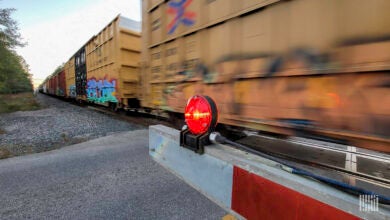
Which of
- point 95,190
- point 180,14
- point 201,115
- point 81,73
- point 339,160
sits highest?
point 81,73

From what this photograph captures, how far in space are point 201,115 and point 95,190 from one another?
82.7 inches

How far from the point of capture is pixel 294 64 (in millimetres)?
1283

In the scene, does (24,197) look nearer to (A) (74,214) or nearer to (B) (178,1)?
(A) (74,214)

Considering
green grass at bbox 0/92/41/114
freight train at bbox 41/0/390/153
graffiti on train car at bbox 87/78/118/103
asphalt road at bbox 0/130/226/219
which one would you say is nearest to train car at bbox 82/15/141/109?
graffiti on train car at bbox 87/78/118/103

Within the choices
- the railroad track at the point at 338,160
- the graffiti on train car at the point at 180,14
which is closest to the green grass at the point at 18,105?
the graffiti on train car at the point at 180,14

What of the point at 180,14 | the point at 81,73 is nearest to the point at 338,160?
the point at 180,14

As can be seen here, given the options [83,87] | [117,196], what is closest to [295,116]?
[117,196]

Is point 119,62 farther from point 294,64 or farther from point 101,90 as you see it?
point 294,64

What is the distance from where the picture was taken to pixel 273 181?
0.93 meters

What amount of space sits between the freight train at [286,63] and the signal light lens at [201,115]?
43 cm

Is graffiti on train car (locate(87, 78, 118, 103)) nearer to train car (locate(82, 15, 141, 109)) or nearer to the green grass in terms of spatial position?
train car (locate(82, 15, 141, 109))

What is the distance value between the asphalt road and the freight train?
1096 mm

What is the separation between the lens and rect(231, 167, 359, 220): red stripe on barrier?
79 cm

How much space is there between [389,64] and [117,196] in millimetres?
2696
